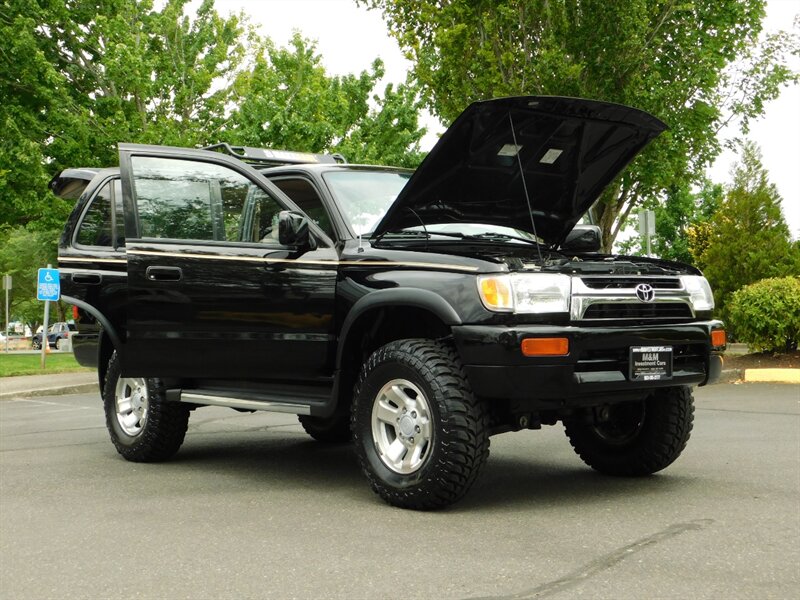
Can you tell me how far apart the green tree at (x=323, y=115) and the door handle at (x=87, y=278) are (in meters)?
14.4

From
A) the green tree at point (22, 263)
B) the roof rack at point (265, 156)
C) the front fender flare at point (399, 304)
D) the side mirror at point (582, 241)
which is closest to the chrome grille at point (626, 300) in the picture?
the front fender flare at point (399, 304)

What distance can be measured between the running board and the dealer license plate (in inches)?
75.3

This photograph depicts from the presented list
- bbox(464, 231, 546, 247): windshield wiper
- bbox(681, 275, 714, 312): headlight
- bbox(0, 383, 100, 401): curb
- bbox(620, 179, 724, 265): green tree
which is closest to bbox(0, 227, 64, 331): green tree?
bbox(620, 179, 724, 265): green tree

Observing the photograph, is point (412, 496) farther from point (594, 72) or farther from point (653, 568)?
point (594, 72)

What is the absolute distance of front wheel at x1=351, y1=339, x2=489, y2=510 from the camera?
17.2 ft

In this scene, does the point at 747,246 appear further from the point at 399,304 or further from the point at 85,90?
the point at 399,304

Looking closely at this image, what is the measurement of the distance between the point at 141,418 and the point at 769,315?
10944mm

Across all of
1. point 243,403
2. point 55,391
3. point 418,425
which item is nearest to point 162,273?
point 243,403

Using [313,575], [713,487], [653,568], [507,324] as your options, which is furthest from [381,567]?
[713,487]

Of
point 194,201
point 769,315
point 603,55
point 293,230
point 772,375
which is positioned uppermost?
point 603,55

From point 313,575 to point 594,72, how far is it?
13435 mm

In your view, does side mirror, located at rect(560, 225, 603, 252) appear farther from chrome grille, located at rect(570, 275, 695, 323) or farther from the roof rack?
the roof rack

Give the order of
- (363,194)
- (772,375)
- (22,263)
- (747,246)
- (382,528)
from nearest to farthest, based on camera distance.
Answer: (382,528), (363,194), (772,375), (747,246), (22,263)

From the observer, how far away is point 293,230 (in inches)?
235
